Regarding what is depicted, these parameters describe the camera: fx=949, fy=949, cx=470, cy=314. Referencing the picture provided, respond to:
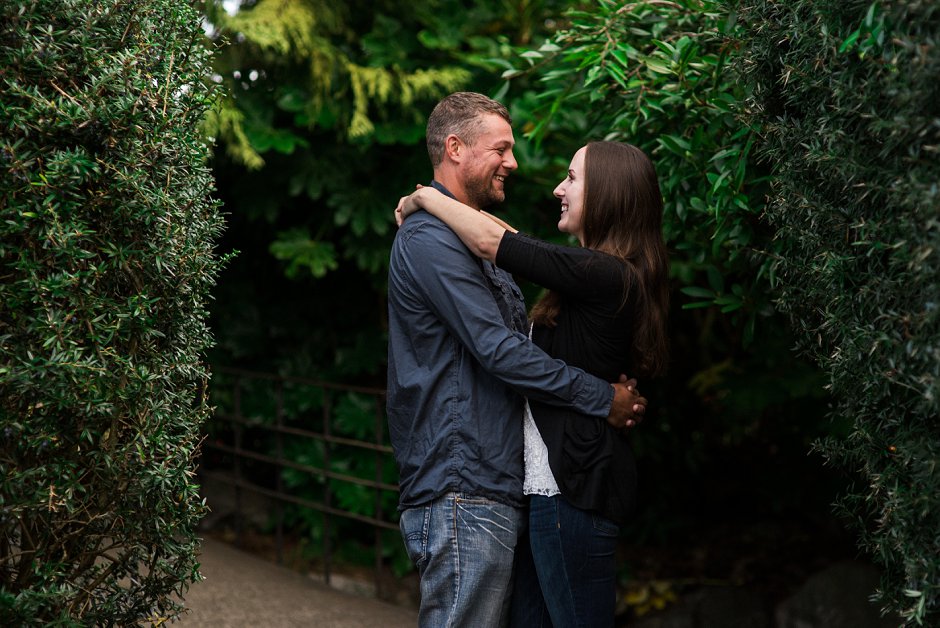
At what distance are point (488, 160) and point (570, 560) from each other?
131 cm

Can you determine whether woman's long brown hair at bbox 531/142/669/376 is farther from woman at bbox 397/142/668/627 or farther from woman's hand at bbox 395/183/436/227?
woman's hand at bbox 395/183/436/227

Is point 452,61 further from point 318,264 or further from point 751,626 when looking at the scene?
point 751,626

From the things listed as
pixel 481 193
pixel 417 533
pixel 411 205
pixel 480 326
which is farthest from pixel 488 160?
pixel 417 533

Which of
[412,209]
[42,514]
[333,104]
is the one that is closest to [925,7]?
[412,209]

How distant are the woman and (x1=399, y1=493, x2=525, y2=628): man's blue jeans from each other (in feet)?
0.38

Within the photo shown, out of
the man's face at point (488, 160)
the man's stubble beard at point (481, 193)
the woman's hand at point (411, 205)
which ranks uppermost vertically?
the man's face at point (488, 160)

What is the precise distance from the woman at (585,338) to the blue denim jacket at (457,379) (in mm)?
72

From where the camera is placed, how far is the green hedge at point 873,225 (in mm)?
2072

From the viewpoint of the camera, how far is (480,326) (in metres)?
2.84

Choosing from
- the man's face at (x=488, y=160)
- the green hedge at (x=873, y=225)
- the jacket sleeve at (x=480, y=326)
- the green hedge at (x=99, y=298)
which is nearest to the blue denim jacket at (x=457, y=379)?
the jacket sleeve at (x=480, y=326)

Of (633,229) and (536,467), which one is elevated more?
(633,229)

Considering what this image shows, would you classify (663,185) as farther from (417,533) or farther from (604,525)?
(417,533)

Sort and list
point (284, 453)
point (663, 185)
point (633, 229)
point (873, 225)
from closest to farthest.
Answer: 1. point (873, 225)
2. point (633, 229)
3. point (663, 185)
4. point (284, 453)

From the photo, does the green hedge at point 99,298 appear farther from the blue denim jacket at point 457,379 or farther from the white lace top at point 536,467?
the white lace top at point 536,467
